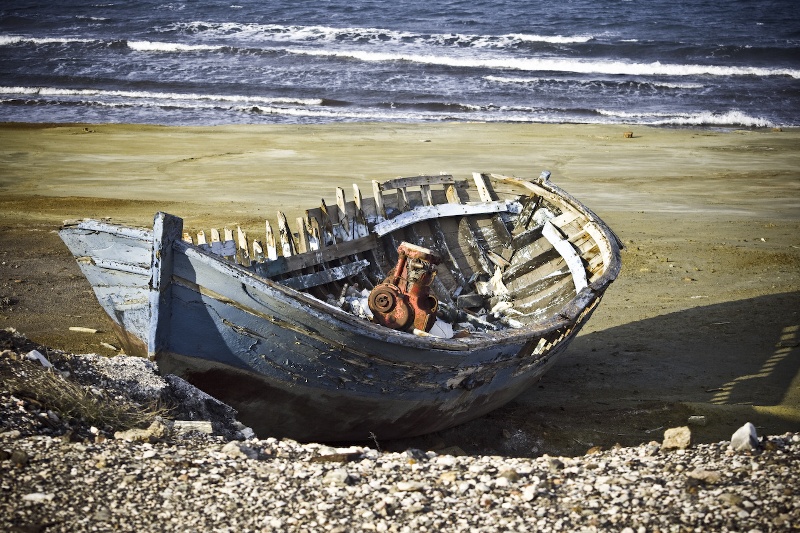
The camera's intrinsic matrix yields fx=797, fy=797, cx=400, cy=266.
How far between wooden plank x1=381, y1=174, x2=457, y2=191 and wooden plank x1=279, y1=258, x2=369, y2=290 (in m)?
1.15

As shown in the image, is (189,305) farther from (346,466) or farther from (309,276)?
(309,276)

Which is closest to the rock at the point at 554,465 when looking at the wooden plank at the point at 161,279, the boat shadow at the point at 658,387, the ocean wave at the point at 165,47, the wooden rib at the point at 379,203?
the boat shadow at the point at 658,387

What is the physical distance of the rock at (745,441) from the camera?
539cm

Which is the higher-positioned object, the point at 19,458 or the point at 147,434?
the point at 19,458

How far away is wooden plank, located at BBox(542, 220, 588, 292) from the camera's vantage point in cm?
863

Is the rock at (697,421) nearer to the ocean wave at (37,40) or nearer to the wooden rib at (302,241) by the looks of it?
the wooden rib at (302,241)

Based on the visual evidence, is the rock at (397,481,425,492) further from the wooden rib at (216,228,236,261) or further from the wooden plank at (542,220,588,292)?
the wooden plank at (542,220,588,292)

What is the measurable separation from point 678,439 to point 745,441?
0.43m

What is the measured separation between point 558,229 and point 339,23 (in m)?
30.2

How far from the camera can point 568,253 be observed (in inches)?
359

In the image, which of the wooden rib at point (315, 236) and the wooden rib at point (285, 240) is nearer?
the wooden rib at point (285, 240)

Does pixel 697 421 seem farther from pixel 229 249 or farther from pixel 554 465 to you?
pixel 229 249

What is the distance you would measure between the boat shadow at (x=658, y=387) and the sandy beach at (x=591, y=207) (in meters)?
0.02

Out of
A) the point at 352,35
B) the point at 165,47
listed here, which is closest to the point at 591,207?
the point at 352,35
